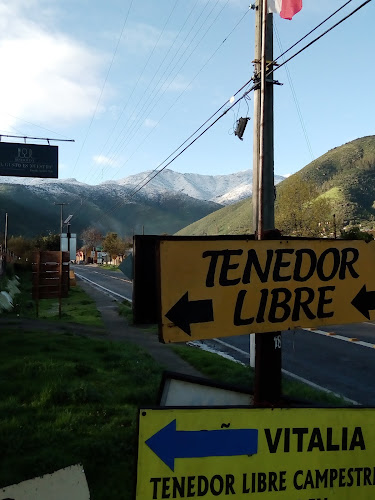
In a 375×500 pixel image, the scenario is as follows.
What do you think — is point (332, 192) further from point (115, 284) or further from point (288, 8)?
point (288, 8)

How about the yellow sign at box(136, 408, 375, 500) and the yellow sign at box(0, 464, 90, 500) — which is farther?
the yellow sign at box(0, 464, 90, 500)

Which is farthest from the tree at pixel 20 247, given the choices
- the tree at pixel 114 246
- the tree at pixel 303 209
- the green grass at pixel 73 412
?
the green grass at pixel 73 412

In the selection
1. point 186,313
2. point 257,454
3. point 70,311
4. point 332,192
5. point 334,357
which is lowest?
point 70,311

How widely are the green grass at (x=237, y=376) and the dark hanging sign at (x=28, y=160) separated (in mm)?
12182

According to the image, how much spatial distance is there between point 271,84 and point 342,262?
8.15 metres

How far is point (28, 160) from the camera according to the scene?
21000mm

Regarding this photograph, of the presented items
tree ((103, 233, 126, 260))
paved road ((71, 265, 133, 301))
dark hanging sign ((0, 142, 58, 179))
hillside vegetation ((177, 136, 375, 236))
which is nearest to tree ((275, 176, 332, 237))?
hillside vegetation ((177, 136, 375, 236))

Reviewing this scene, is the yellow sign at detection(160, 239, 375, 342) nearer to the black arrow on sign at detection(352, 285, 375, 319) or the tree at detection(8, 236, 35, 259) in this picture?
the black arrow on sign at detection(352, 285, 375, 319)

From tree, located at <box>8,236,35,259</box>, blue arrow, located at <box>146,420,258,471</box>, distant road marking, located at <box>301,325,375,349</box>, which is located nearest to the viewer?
blue arrow, located at <box>146,420,258,471</box>

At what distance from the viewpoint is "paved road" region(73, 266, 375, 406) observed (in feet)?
30.4

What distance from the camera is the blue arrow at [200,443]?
2.37 metres

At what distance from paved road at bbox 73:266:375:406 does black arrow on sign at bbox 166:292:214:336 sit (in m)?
4.78

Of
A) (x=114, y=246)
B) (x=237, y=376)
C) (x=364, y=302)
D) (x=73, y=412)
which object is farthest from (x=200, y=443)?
(x=114, y=246)

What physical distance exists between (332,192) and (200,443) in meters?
150
